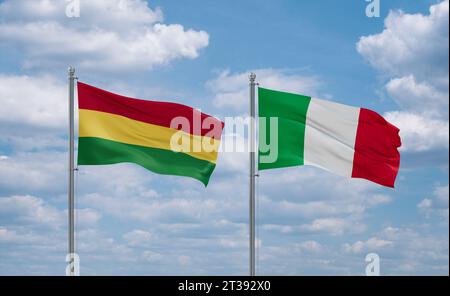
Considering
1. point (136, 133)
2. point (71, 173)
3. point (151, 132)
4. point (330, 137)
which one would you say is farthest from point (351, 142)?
point (71, 173)

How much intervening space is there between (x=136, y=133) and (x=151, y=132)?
0.47m

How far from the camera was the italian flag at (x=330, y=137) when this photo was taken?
76.1 feet

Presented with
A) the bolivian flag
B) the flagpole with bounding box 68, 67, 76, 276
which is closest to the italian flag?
the bolivian flag

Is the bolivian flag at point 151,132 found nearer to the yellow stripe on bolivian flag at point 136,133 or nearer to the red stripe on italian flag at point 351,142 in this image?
the yellow stripe on bolivian flag at point 136,133

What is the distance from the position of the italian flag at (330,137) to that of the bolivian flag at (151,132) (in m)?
1.85

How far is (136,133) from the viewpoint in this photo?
23125 millimetres

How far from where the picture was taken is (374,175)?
24.0m

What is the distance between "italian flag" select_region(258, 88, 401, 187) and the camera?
914 inches

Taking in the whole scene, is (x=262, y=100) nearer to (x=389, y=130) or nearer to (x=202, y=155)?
(x=202, y=155)

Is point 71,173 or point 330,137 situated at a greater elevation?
point 330,137

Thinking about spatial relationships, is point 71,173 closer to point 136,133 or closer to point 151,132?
point 136,133

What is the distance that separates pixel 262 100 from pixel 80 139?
581cm

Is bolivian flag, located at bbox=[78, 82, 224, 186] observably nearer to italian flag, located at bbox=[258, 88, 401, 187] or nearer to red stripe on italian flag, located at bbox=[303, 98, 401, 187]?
italian flag, located at bbox=[258, 88, 401, 187]
